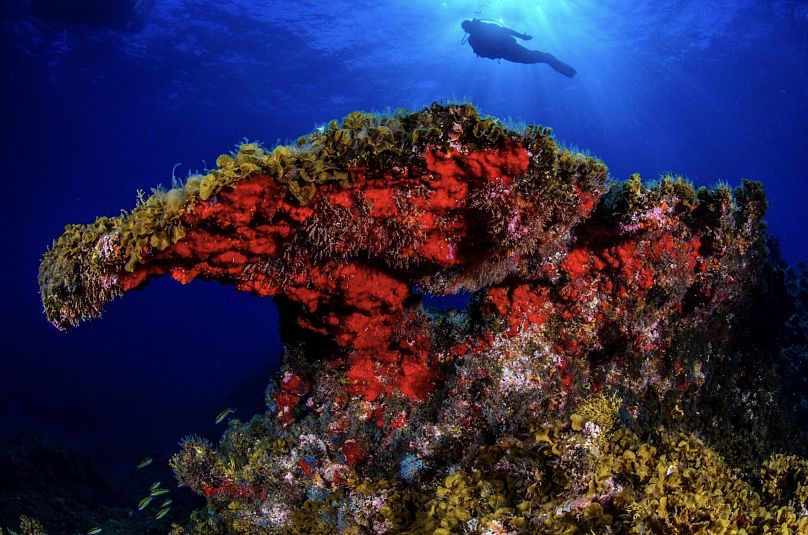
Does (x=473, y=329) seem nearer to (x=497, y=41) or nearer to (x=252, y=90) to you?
(x=497, y=41)

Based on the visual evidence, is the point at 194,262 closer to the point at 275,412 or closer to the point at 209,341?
the point at 275,412

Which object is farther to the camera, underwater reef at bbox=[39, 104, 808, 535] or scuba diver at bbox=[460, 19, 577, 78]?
scuba diver at bbox=[460, 19, 577, 78]

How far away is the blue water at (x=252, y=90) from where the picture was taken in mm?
A: 29344

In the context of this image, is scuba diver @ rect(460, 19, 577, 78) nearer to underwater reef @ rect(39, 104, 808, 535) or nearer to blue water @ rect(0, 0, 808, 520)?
blue water @ rect(0, 0, 808, 520)

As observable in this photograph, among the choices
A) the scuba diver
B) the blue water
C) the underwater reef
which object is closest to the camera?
the underwater reef

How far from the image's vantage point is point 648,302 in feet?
16.5

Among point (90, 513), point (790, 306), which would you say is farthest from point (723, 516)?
point (90, 513)

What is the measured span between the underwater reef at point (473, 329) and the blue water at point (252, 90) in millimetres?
13829

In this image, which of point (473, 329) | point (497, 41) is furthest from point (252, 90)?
point (473, 329)

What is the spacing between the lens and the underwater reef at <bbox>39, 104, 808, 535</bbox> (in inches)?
127

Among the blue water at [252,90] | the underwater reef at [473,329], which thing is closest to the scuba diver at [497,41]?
the blue water at [252,90]

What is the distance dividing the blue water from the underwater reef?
1383 centimetres

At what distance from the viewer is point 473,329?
5160 millimetres

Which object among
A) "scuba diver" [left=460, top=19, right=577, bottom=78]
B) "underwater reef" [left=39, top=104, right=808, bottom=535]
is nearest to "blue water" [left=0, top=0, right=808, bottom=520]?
"scuba diver" [left=460, top=19, right=577, bottom=78]
